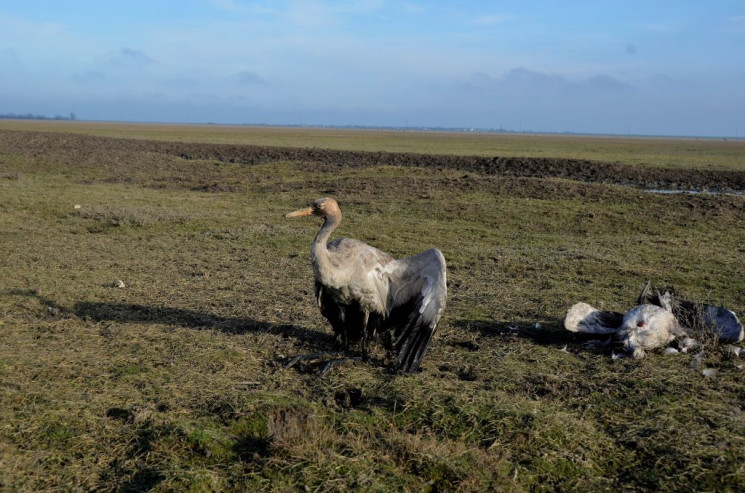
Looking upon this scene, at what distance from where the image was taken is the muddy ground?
89.8 feet

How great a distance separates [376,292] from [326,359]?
0.87 meters

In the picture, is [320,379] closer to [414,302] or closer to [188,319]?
[414,302]

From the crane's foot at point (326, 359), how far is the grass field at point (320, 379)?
129mm

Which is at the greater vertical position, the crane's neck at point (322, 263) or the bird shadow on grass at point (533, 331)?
the crane's neck at point (322, 263)

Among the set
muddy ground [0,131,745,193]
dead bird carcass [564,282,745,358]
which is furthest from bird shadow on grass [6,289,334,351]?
muddy ground [0,131,745,193]

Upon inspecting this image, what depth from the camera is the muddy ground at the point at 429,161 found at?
27359mm

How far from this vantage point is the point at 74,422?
4980 millimetres

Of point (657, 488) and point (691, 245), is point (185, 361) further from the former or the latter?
point (691, 245)

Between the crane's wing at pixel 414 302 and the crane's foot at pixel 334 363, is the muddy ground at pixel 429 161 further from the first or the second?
the crane's foot at pixel 334 363

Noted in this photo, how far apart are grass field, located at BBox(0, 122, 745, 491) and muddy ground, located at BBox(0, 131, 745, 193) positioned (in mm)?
14554

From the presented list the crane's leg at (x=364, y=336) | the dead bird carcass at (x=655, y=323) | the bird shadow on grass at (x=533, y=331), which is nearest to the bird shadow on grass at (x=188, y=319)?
the crane's leg at (x=364, y=336)

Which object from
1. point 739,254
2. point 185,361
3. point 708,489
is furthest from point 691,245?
point 185,361

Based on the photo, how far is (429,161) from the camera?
34625 mm

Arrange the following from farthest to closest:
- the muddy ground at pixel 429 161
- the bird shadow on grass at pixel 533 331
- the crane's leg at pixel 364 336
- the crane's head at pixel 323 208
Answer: the muddy ground at pixel 429 161 → the bird shadow on grass at pixel 533 331 → the crane's head at pixel 323 208 → the crane's leg at pixel 364 336
